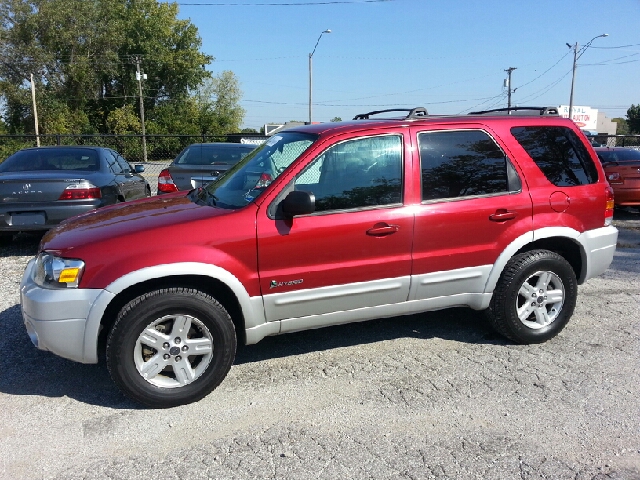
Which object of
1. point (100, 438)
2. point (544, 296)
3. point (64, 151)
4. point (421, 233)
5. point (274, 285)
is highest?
point (64, 151)

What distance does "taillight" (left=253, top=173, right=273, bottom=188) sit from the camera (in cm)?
382

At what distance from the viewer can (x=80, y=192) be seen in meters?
7.05

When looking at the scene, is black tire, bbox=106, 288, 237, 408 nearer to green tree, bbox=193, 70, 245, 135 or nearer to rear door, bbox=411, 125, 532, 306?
rear door, bbox=411, 125, 532, 306

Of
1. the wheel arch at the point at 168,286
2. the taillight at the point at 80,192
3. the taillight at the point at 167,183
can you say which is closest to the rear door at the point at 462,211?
the wheel arch at the point at 168,286

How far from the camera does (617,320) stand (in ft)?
16.7

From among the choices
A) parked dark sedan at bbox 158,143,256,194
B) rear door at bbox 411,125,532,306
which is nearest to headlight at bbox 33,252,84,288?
rear door at bbox 411,125,532,306

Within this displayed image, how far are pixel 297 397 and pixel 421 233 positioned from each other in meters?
1.45

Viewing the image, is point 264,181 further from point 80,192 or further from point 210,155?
point 210,155

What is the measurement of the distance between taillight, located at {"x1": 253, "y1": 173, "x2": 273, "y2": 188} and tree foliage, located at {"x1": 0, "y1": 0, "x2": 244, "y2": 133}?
151 feet

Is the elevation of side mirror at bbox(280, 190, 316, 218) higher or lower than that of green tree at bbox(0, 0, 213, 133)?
lower

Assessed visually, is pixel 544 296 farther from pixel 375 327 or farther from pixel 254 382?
pixel 254 382

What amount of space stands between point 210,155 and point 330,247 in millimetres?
6047

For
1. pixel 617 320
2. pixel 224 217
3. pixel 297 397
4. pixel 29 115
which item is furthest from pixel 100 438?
pixel 29 115

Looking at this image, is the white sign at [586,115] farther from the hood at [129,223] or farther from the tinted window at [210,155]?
the hood at [129,223]
